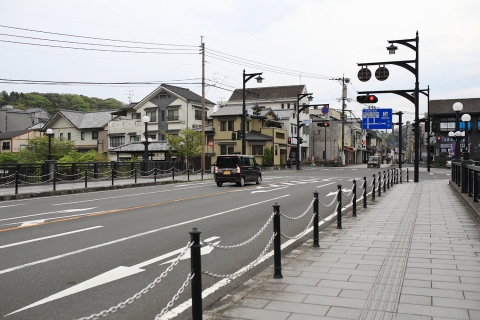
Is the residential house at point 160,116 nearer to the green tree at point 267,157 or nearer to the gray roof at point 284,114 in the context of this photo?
the green tree at point 267,157

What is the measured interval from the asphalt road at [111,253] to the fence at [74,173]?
8.41 metres

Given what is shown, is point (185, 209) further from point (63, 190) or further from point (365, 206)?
point (63, 190)

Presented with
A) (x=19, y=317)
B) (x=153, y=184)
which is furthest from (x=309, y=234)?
(x=153, y=184)

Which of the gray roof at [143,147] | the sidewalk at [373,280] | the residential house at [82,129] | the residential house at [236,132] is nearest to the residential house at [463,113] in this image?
the residential house at [236,132]

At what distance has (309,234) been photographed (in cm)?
950

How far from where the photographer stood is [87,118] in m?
63.9

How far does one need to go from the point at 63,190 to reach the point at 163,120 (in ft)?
129

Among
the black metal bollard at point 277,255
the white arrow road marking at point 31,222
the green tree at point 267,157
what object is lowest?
the white arrow road marking at point 31,222

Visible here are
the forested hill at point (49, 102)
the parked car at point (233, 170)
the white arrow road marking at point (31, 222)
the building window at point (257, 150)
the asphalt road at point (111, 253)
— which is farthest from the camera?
the forested hill at point (49, 102)

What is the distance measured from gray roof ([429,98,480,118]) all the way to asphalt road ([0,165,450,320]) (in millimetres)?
65623

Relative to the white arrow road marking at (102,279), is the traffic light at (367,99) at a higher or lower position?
higher

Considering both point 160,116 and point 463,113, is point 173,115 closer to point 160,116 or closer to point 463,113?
point 160,116

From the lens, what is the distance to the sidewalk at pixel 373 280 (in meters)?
4.41

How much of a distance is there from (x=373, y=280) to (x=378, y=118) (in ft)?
112
